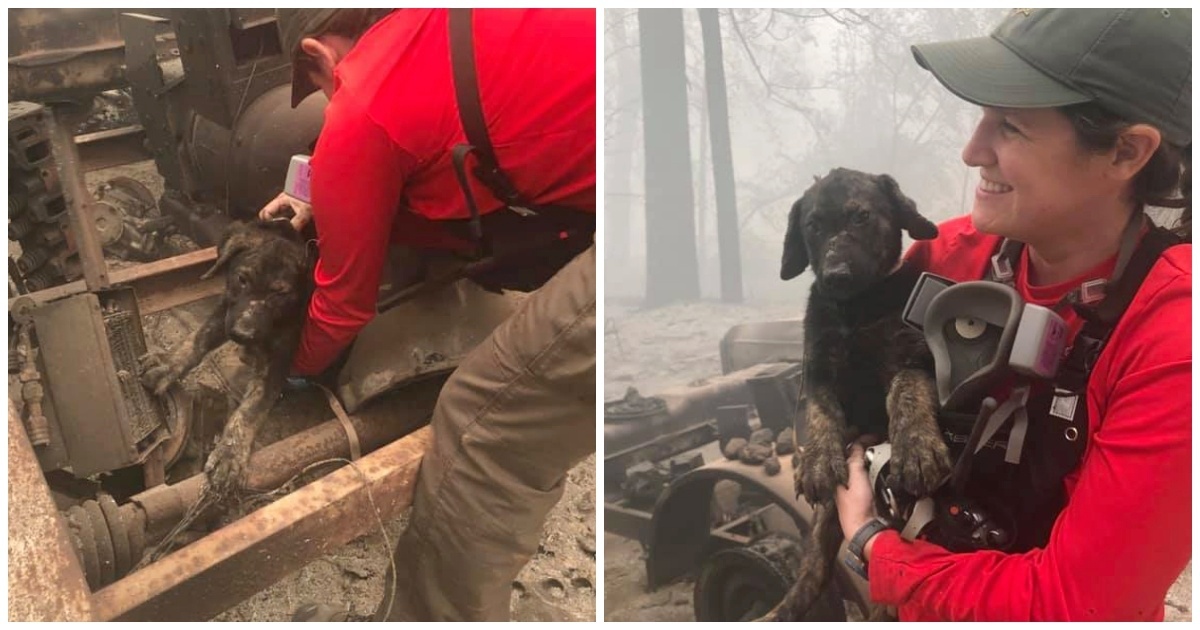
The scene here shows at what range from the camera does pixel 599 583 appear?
1635mm

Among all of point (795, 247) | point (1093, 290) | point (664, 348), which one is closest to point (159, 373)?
point (664, 348)

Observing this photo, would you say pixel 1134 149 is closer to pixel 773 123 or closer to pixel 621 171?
pixel 773 123

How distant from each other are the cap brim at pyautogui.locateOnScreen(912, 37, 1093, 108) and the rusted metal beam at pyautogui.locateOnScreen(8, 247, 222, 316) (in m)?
1.90

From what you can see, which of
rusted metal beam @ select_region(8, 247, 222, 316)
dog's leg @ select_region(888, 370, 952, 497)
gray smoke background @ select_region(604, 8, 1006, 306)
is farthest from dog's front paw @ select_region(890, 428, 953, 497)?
rusted metal beam @ select_region(8, 247, 222, 316)

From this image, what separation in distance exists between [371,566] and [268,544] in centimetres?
44

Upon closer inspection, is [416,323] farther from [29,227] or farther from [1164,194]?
[1164,194]

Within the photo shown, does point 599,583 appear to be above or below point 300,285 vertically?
below

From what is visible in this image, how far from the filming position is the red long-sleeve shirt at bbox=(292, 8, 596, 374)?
1.56m

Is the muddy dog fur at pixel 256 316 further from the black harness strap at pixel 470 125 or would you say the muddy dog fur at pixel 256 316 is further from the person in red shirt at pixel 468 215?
the black harness strap at pixel 470 125

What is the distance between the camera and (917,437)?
52.0 inches

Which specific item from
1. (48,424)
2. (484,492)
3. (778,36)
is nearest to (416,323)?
(484,492)

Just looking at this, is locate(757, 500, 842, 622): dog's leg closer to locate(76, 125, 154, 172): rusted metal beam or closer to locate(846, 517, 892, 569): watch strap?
locate(846, 517, 892, 569): watch strap
